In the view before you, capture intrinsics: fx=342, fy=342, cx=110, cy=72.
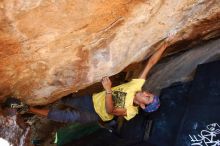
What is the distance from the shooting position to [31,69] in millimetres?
2795

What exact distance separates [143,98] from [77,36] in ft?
3.29

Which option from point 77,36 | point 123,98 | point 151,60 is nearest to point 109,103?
point 123,98

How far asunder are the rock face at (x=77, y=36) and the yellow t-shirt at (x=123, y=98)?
0.70 ft

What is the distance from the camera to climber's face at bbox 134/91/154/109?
3.31 metres

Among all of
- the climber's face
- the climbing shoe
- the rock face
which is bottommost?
the climber's face

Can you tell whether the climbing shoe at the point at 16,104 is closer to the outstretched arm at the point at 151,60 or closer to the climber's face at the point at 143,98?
the climber's face at the point at 143,98

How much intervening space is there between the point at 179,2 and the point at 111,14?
2.14 ft

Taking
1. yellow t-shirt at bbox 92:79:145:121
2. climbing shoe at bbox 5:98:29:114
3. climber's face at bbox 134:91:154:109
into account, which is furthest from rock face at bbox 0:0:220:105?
climber's face at bbox 134:91:154:109

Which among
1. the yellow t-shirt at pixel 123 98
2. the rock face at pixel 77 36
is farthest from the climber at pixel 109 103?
the rock face at pixel 77 36

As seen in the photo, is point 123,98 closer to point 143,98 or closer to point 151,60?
point 143,98

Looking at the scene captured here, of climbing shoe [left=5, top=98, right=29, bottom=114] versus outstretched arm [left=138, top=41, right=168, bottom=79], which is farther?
outstretched arm [left=138, top=41, right=168, bottom=79]

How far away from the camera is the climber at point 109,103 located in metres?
3.32

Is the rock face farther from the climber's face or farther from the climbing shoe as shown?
the climber's face

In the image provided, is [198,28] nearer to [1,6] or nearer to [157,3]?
[157,3]
